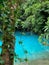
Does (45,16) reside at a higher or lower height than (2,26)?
higher

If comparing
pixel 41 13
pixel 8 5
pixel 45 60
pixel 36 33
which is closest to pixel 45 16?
pixel 41 13

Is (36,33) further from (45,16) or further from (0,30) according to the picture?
(0,30)

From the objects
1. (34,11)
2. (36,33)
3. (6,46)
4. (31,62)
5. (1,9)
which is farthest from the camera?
(36,33)

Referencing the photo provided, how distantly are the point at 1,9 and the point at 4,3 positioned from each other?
0.06m

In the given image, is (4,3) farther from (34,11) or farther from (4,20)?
(34,11)

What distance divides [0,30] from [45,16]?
661 inches

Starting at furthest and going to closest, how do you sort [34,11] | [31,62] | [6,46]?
[34,11] → [31,62] → [6,46]

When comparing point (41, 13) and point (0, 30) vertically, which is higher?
point (41, 13)

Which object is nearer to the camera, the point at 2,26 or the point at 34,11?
the point at 2,26

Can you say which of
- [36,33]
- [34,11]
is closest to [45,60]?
[34,11]

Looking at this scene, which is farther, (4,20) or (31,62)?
(31,62)

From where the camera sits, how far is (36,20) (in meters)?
18.7

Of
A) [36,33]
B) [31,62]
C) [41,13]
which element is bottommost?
[31,62]

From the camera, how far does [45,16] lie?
736 inches
